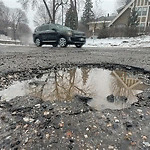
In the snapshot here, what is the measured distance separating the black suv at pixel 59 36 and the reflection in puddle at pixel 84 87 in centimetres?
619

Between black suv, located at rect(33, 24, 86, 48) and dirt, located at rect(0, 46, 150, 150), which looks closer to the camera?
dirt, located at rect(0, 46, 150, 150)

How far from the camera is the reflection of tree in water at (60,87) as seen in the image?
2343mm

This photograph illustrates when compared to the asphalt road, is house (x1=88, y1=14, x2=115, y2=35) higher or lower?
higher

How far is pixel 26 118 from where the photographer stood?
168cm

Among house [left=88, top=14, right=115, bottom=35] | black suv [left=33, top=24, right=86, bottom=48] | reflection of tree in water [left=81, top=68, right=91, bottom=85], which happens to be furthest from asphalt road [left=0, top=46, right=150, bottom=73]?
house [left=88, top=14, right=115, bottom=35]

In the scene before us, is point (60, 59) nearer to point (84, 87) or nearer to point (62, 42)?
point (84, 87)

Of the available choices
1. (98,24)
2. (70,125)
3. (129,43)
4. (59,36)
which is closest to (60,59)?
(70,125)

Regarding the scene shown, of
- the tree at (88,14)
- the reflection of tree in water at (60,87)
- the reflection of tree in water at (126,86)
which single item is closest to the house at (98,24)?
the tree at (88,14)

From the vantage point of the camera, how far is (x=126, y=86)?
112 inches

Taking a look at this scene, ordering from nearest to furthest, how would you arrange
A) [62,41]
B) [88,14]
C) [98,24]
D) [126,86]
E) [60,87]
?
[60,87] → [126,86] → [62,41] → [98,24] → [88,14]

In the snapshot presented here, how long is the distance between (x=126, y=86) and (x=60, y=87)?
4.17ft

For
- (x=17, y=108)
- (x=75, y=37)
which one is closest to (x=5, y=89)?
(x=17, y=108)

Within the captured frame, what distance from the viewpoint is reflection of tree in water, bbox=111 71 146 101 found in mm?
2481

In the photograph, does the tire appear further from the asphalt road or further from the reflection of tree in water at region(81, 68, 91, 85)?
the reflection of tree in water at region(81, 68, 91, 85)
